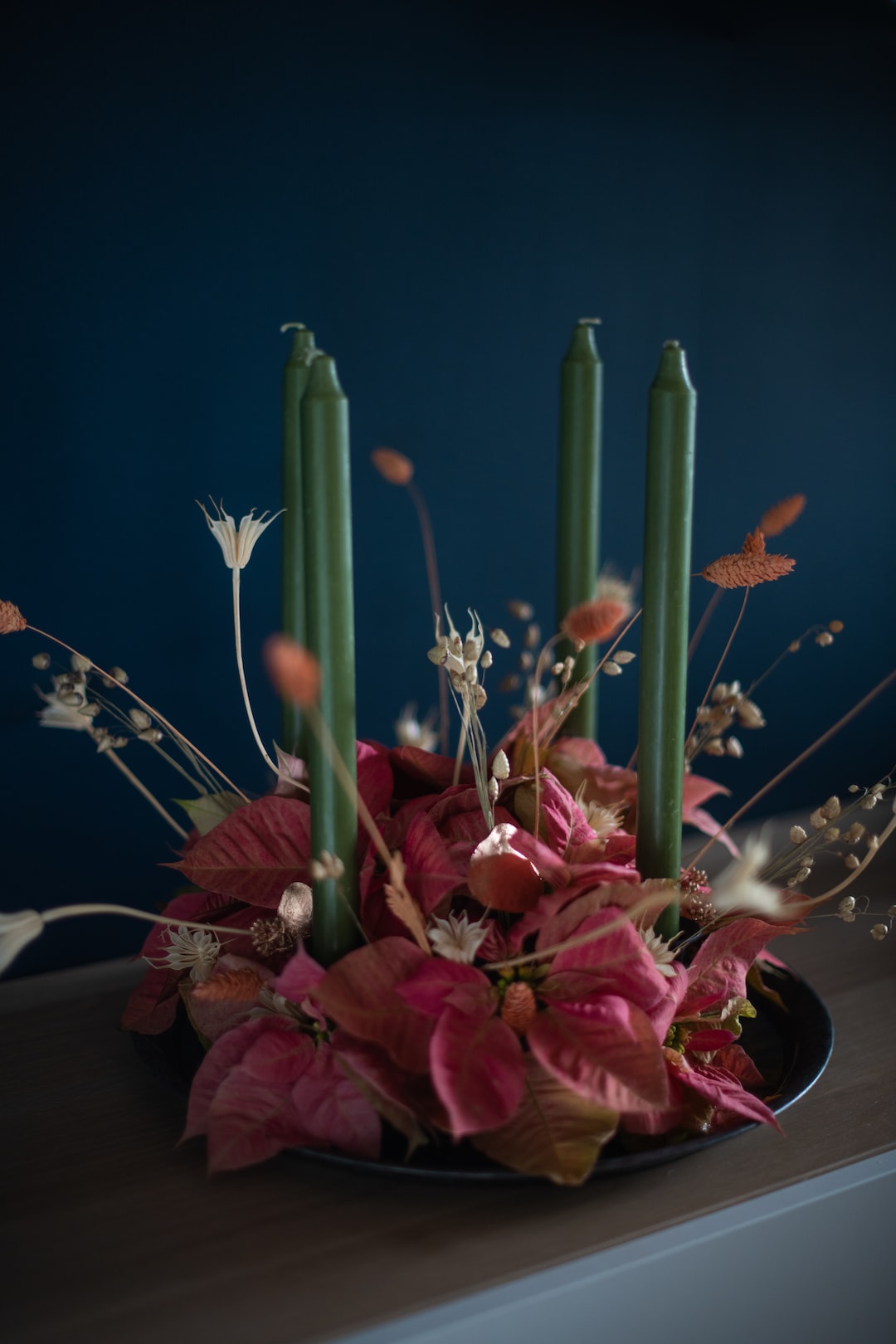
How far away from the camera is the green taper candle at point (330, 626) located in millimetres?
369

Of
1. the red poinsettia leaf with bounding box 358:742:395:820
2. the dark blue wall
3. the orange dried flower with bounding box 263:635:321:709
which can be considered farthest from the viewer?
the dark blue wall

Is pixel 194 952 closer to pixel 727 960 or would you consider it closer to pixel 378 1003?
pixel 378 1003

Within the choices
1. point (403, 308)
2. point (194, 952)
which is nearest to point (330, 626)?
point (194, 952)

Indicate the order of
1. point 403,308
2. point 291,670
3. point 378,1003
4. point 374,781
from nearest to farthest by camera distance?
point 291,670 → point 378,1003 → point 374,781 → point 403,308

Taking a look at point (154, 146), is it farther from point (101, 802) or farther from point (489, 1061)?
point (489, 1061)

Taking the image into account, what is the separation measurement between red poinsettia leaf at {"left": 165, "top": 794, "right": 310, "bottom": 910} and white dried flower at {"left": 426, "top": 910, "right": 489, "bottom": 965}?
81mm

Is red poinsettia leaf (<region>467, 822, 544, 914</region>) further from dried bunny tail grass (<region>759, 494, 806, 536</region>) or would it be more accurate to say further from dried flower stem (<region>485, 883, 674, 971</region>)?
dried bunny tail grass (<region>759, 494, 806, 536</region>)

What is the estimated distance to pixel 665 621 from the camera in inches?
16.8

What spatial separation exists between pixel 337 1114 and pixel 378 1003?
49mm

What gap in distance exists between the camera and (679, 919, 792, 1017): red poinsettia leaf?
0.44 metres

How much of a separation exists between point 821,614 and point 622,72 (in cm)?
55

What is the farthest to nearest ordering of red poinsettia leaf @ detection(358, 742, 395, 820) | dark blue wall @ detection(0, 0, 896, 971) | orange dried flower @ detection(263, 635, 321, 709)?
dark blue wall @ detection(0, 0, 896, 971), red poinsettia leaf @ detection(358, 742, 395, 820), orange dried flower @ detection(263, 635, 321, 709)

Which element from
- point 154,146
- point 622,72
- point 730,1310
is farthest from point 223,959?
point 622,72

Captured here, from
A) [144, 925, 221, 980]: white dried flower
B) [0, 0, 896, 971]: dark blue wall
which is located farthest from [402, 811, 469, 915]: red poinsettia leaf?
[0, 0, 896, 971]: dark blue wall
